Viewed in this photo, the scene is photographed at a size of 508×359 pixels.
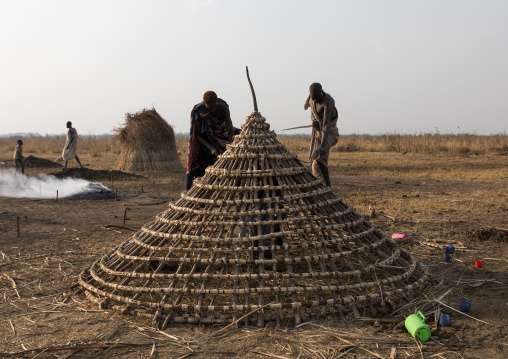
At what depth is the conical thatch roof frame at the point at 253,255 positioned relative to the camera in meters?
2.92

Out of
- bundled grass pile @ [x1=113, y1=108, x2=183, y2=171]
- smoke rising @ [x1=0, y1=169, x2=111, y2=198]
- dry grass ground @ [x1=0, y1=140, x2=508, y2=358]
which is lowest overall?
dry grass ground @ [x1=0, y1=140, x2=508, y2=358]

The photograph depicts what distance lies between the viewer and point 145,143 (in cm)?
1420

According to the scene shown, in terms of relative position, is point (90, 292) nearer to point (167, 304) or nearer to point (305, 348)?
point (167, 304)

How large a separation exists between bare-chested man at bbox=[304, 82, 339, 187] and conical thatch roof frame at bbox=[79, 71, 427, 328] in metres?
1.55

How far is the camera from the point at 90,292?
3.47 m

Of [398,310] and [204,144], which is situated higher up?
[204,144]

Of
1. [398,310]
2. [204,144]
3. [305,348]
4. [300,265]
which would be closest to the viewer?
[305,348]

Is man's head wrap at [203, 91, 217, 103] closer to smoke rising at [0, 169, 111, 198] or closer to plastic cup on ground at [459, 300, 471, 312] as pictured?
plastic cup on ground at [459, 300, 471, 312]

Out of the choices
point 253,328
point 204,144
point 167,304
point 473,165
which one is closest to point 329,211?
point 253,328

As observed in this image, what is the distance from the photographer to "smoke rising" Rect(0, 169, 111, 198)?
30.6 feet

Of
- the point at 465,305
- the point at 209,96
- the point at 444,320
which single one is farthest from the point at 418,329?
the point at 209,96

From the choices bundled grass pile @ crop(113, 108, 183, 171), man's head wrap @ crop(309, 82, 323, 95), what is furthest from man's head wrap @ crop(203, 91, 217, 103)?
bundled grass pile @ crop(113, 108, 183, 171)

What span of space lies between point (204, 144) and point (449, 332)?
2.98 metres

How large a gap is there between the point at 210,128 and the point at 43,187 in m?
7.12
